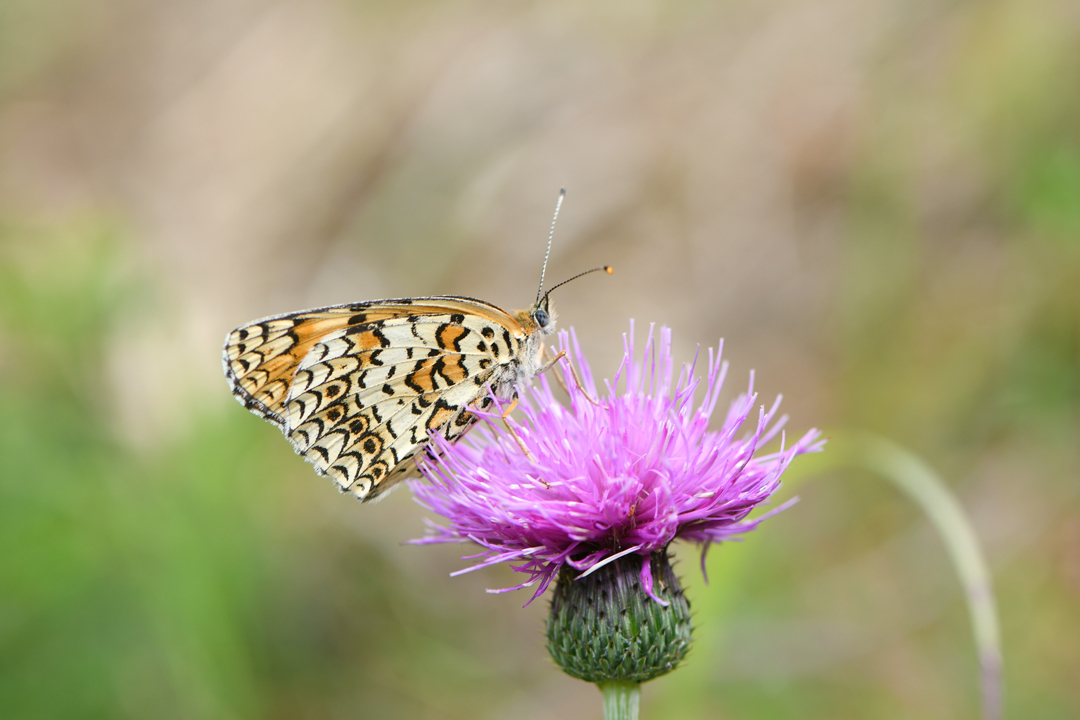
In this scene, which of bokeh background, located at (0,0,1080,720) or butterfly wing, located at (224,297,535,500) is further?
bokeh background, located at (0,0,1080,720)

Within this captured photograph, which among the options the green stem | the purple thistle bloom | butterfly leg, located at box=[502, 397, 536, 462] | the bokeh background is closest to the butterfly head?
butterfly leg, located at box=[502, 397, 536, 462]

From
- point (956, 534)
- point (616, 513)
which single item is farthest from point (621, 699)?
point (956, 534)

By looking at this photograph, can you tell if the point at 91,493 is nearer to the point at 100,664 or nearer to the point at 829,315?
the point at 100,664

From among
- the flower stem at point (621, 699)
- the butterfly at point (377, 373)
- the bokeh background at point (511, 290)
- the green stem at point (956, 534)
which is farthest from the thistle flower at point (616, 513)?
the bokeh background at point (511, 290)

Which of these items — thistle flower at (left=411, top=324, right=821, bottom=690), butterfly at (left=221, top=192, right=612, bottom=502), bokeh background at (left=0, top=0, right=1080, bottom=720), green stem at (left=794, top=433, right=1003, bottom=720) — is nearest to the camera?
thistle flower at (left=411, top=324, right=821, bottom=690)

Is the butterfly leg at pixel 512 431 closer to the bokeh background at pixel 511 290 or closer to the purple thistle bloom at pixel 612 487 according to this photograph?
the purple thistle bloom at pixel 612 487

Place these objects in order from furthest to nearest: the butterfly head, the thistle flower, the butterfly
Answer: the butterfly head < the butterfly < the thistle flower

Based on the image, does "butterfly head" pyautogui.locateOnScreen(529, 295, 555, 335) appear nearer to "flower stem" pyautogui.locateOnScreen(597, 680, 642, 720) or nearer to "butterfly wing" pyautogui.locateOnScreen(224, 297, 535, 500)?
"butterfly wing" pyautogui.locateOnScreen(224, 297, 535, 500)
